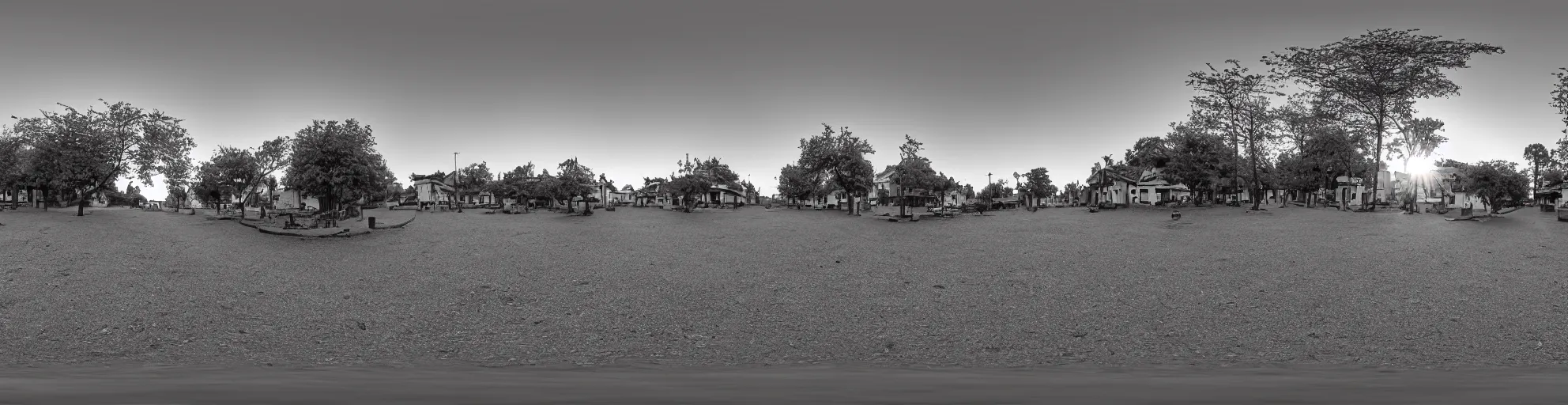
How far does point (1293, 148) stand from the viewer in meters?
53.3

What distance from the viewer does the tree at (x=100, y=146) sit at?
36.1m

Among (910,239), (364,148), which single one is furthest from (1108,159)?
(364,148)

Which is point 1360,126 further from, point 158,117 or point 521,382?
point 158,117

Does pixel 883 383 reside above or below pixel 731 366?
above

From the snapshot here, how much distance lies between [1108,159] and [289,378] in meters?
84.1

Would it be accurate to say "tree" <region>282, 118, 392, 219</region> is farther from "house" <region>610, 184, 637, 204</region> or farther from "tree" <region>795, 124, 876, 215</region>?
"house" <region>610, 184, 637, 204</region>

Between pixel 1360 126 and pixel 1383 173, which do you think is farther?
pixel 1383 173

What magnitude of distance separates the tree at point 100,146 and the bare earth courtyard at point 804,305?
2615 centimetres

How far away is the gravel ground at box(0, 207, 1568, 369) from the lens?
7363mm

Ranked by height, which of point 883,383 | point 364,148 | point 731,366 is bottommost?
point 731,366

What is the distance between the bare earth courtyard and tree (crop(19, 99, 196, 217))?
2615 centimetres

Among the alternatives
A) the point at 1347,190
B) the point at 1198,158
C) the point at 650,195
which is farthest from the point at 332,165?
the point at 1347,190

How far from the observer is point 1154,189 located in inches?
2603

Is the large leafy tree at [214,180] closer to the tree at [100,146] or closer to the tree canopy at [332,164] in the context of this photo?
the tree at [100,146]
